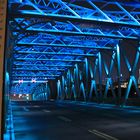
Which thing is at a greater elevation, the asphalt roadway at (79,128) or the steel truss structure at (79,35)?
the steel truss structure at (79,35)

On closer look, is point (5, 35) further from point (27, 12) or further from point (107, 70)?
point (107, 70)

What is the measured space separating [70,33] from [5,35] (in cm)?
3052

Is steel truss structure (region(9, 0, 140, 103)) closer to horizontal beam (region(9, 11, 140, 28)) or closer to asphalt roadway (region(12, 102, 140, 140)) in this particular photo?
horizontal beam (region(9, 11, 140, 28))

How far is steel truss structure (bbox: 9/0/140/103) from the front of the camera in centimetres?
2503

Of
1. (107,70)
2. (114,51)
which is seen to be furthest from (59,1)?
(107,70)

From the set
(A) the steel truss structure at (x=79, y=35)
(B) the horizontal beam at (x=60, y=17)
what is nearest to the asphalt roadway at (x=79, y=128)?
(A) the steel truss structure at (x=79, y=35)

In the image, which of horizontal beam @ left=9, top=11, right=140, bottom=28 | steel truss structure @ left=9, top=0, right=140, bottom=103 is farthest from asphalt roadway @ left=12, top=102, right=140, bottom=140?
horizontal beam @ left=9, top=11, right=140, bottom=28

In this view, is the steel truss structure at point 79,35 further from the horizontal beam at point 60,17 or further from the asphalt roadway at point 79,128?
the asphalt roadway at point 79,128

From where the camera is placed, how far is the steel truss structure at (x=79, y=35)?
25.0m

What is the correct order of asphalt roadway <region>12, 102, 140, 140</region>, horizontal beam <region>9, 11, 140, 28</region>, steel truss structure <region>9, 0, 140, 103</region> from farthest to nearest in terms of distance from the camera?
1. steel truss structure <region>9, 0, 140, 103</region>
2. horizontal beam <region>9, 11, 140, 28</region>
3. asphalt roadway <region>12, 102, 140, 140</region>

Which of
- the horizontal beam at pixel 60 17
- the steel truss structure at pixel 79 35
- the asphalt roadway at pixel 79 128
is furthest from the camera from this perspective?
the steel truss structure at pixel 79 35

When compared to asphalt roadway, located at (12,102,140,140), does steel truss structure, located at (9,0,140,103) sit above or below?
above

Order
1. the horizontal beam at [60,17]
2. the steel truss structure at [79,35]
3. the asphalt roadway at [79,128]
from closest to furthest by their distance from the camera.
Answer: the asphalt roadway at [79,128] → the horizontal beam at [60,17] → the steel truss structure at [79,35]

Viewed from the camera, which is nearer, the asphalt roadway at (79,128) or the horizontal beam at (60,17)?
the asphalt roadway at (79,128)
